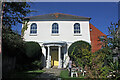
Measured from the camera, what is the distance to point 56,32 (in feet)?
62.8

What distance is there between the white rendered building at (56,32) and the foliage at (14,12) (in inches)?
520

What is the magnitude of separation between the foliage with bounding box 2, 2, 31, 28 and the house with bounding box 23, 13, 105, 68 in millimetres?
13218

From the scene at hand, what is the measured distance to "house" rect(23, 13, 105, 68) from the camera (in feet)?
61.5

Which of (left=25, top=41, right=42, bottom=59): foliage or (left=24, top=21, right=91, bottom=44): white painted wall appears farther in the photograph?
(left=24, top=21, right=91, bottom=44): white painted wall

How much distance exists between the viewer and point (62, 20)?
19.1 meters

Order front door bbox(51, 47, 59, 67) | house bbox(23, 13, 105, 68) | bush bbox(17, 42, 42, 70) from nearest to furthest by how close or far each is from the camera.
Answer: bush bbox(17, 42, 42, 70) < house bbox(23, 13, 105, 68) < front door bbox(51, 47, 59, 67)

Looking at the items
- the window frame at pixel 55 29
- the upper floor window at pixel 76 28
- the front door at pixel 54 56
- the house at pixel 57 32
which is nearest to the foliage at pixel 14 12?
the house at pixel 57 32

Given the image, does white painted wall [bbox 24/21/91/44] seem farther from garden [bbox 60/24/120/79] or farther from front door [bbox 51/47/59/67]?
garden [bbox 60/24/120/79]

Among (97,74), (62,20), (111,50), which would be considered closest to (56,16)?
(62,20)

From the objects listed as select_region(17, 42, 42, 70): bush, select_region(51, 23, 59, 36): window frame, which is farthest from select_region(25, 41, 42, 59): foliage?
select_region(51, 23, 59, 36): window frame

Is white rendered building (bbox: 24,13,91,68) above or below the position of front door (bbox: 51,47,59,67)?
above

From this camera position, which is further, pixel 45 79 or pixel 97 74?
pixel 45 79

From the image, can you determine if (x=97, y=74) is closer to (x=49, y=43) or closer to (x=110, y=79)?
(x=110, y=79)

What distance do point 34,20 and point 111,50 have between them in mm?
14026
